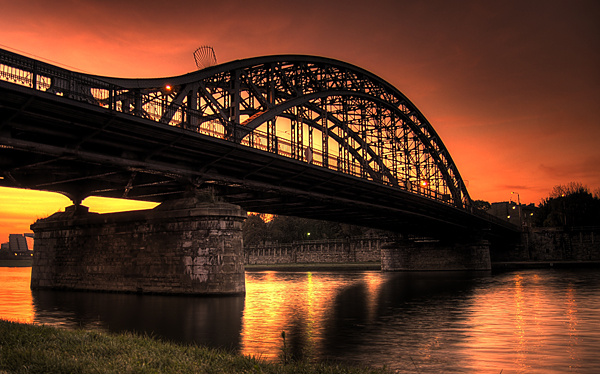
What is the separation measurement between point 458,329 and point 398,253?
70338 mm

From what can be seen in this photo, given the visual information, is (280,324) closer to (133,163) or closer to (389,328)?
(389,328)

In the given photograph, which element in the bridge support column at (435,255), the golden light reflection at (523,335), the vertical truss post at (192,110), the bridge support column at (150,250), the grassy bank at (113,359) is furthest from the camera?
the bridge support column at (435,255)

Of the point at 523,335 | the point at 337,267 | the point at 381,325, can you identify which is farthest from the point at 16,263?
the point at 523,335

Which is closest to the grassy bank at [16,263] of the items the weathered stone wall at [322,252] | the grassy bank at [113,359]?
the weathered stone wall at [322,252]

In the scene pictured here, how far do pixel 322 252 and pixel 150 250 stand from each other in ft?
337

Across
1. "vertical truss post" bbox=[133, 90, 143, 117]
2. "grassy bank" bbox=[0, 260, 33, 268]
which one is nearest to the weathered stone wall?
"grassy bank" bbox=[0, 260, 33, 268]

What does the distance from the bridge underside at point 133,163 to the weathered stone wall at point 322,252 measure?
73.4m

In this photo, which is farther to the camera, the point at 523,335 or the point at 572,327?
the point at 572,327

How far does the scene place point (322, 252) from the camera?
131000mm

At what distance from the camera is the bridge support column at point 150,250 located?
2820 centimetres

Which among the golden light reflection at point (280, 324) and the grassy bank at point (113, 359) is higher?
the grassy bank at point (113, 359)

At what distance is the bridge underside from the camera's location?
71.4ft

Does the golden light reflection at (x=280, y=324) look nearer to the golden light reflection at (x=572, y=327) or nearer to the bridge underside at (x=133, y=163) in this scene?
the golden light reflection at (x=572, y=327)

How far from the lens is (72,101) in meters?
21.0
